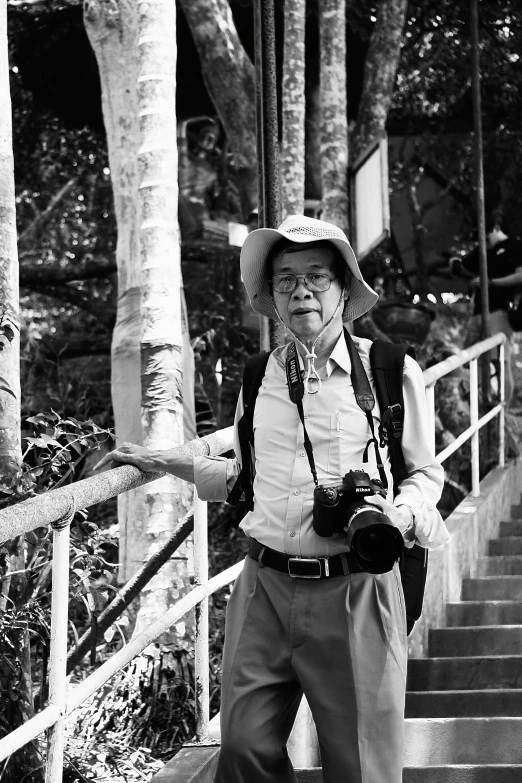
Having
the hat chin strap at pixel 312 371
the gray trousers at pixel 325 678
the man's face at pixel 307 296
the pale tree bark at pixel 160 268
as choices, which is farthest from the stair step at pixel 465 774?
the pale tree bark at pixel 160 268

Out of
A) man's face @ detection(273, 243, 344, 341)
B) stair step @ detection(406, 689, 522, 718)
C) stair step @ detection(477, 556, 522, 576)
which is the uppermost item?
man's face @ detection(273, 243, 344, 341)

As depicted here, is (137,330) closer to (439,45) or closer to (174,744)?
(174,744)

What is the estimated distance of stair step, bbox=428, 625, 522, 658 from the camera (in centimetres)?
493

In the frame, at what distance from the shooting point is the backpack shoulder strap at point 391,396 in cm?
261

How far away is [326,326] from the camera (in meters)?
2.67

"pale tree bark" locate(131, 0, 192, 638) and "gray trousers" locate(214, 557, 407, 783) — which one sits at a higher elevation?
"pale tree bark" locate(131, 0, 192, 638)

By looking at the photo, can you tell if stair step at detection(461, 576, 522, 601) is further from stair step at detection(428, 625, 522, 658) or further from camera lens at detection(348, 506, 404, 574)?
camera lens at detection(348, 506, 404, 574)

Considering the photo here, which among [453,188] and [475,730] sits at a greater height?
[453,188]

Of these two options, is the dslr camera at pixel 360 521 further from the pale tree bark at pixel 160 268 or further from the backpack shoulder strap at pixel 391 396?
the pale tree bark at pixel 160 268

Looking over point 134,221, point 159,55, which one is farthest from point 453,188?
point 159,55

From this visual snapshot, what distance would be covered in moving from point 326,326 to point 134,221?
204 inches

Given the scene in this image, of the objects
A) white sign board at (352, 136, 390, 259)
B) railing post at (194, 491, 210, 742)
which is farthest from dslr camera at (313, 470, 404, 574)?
white sign board at (352, 136, 390, 259)

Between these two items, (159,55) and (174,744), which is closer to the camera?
(174,744)

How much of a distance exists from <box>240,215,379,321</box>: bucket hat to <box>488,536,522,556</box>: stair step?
3.64 meters
